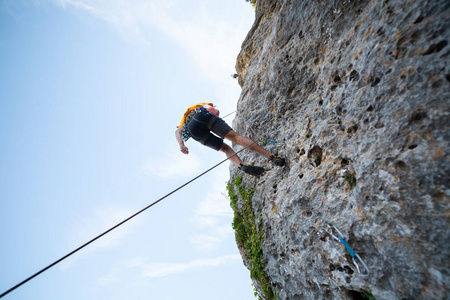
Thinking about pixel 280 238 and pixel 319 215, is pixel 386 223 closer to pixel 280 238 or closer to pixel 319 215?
pixel 319 215

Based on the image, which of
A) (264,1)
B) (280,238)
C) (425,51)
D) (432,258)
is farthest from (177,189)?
(264,1)

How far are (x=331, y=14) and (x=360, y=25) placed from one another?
734 millimetres

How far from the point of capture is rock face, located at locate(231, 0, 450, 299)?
161cm

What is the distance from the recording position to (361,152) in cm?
219

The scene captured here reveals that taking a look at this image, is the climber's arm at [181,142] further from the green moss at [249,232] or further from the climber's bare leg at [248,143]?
the green moss at [249,232]

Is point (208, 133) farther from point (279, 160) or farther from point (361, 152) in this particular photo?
point (361, 152)

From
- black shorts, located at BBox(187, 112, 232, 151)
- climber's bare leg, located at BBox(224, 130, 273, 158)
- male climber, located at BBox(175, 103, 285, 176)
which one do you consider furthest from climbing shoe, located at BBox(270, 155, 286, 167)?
black shorts, located at BBox(187, 112, 232, 151)

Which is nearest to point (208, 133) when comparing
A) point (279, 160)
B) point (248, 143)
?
point (248, 143)

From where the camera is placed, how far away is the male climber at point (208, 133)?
3594 mm

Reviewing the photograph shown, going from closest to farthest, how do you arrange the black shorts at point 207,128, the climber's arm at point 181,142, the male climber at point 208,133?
the male climber at point 208,133 → the black shorts at point 207,128 → the climber's arm at point 181,142

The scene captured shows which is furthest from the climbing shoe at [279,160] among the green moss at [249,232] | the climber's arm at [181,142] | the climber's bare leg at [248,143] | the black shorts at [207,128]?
the climber's arm at [181,142]

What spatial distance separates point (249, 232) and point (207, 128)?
234 centimetres

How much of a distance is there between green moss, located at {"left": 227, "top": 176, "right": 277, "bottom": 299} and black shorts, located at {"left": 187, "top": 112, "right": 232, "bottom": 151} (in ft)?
3.93

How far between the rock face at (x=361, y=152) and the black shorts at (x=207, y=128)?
3.41 ft
